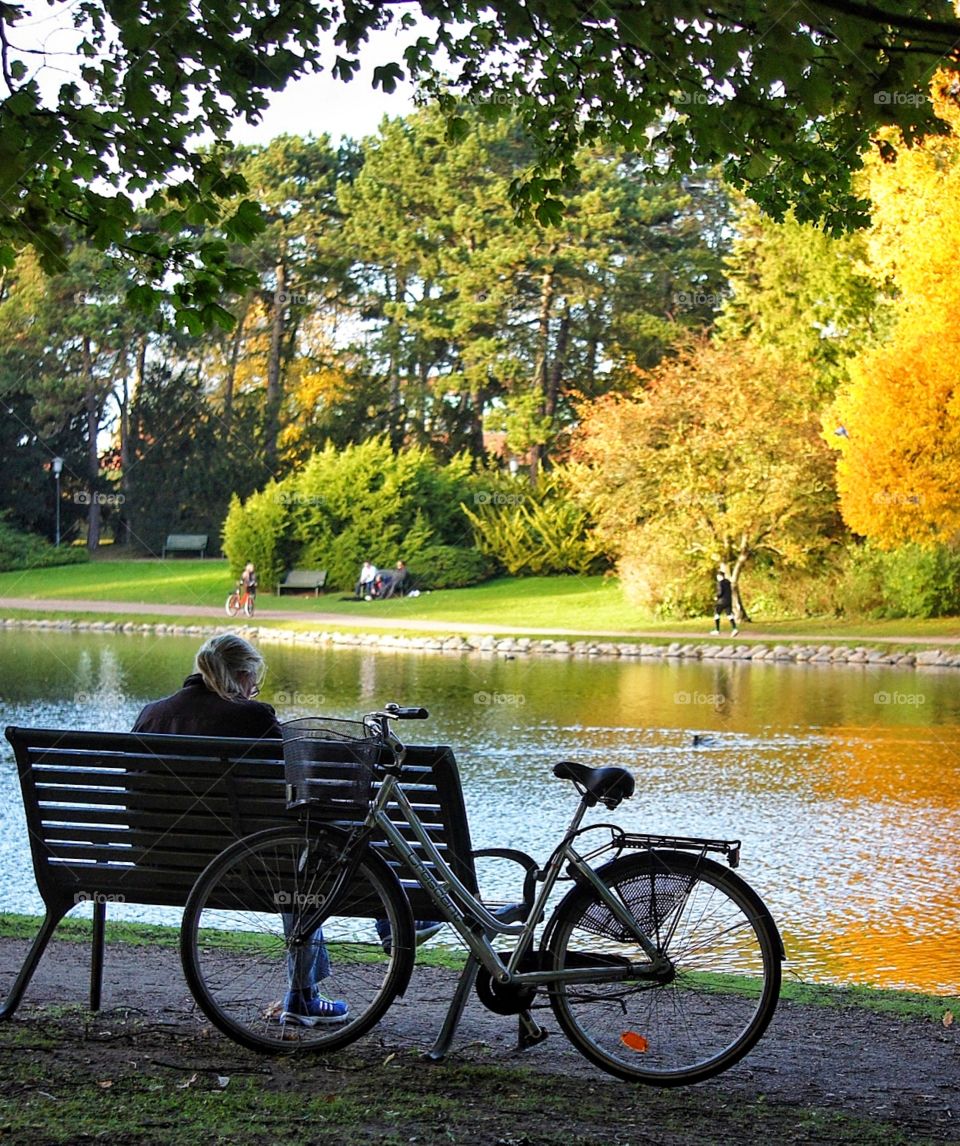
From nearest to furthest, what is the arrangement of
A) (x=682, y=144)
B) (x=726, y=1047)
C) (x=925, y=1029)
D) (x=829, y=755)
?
(x=726, y=1047) → (x=925, y=1029) → (x=682, y=144) → (x=829, y=755)

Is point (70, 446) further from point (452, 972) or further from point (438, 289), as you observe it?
point (452, 972)

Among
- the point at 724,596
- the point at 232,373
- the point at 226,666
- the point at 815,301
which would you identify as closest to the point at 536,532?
the point at 815,301

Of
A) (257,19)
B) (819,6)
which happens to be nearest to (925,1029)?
(819,6)

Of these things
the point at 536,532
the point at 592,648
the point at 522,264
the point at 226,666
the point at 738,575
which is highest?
the point at 522,264

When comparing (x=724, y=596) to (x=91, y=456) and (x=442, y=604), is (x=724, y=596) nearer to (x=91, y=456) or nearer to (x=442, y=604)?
(x=442, y=604)

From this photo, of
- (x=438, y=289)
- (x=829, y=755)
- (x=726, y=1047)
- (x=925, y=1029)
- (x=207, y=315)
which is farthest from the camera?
(x=438, y=289)

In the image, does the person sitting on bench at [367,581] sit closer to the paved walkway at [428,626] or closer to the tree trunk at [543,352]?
the paved walkway at [428,626]

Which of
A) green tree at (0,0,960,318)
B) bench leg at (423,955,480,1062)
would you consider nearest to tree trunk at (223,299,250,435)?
green tree at (0,0,960,318)

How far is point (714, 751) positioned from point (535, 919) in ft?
36.3

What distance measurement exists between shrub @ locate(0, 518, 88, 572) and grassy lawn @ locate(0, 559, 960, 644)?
92 centimetres

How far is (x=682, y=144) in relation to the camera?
7047mm

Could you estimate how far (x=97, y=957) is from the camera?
482cm

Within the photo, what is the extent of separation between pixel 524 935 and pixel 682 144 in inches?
164

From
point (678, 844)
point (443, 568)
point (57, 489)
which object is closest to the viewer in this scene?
point (678, 844)
